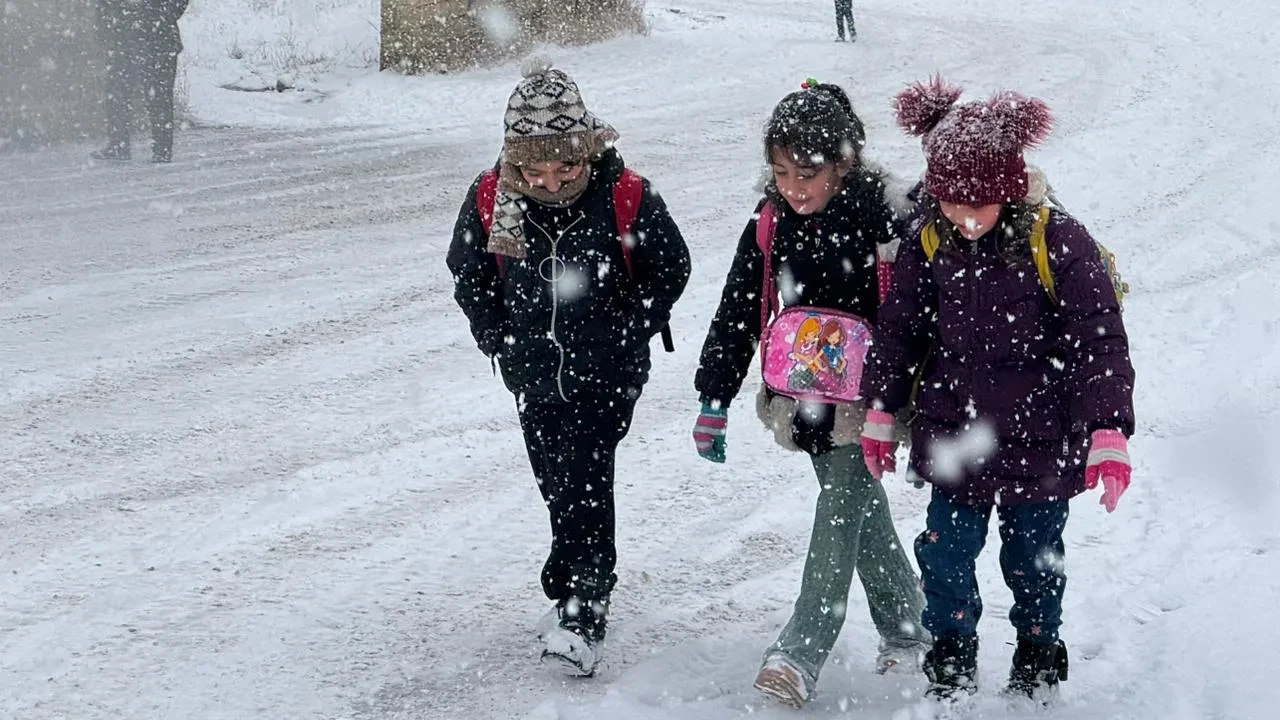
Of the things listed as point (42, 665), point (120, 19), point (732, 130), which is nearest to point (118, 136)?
point (120, 19)

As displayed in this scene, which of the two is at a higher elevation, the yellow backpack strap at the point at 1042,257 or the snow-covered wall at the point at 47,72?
the yellow backpack strap at the point at 1042,257

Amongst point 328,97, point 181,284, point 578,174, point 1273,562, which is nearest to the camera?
point 578,174

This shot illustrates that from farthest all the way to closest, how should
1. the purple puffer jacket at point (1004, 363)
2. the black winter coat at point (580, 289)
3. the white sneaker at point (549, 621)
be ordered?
the white sneaker at point (549, 621) → the black winter coat at point (580, 289) → the purple puffer jacket at point (1004, 363)

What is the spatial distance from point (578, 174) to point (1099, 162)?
7.67 metres

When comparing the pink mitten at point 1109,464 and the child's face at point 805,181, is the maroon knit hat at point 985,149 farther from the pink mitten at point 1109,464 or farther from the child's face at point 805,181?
the pink mitten at point 1109,464

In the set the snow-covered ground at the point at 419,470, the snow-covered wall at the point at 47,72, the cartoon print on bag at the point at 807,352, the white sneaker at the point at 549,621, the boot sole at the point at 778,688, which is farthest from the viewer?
the snow-covered wall at the point at 47,72

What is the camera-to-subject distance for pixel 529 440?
409 cm

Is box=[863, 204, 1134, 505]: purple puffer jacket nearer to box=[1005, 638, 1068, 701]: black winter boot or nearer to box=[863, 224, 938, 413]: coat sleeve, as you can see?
box=[863, 224, 938, 413]: coat sleeve

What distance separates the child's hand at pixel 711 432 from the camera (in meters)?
3.73

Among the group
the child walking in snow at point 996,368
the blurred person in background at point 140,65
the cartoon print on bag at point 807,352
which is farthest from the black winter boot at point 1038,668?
the blurred person in background at point 140,65

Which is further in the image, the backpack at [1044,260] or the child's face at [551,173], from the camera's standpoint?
the child's face at [551,173]

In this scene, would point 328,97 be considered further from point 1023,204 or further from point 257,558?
point 1023,204

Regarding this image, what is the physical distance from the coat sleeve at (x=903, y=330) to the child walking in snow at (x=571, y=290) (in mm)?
692

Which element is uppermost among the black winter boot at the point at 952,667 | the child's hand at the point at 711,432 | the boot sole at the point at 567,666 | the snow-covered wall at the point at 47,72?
the child's hand at the point at 711,432
